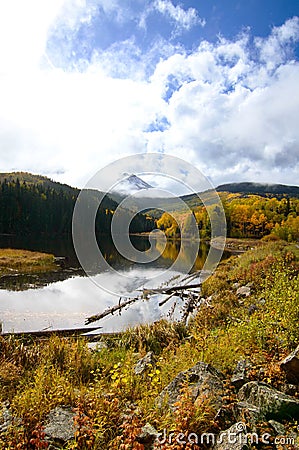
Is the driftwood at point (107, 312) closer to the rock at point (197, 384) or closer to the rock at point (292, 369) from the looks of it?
the rock at point (197, 384)

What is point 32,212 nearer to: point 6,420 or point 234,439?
point 6,420

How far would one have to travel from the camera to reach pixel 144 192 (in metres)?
11.3

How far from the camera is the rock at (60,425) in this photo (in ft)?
12.2

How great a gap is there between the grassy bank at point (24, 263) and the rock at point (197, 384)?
2663 cm

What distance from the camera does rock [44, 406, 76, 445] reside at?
12.2 ft

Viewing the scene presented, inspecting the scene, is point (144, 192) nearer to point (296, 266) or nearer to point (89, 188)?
point (89, 188)

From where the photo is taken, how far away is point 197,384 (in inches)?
173

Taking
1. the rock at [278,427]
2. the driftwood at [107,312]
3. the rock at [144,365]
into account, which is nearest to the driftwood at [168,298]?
the driftwood at [107,312]

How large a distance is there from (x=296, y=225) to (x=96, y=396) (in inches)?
2608

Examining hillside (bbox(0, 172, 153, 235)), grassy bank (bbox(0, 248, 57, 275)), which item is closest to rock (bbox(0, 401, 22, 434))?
grassy bank (bbox(0, 248, 57, 275))

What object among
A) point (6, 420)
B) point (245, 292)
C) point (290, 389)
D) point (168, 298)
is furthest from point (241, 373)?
point (168, 298)

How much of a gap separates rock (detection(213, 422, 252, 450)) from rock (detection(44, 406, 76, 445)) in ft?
5.59

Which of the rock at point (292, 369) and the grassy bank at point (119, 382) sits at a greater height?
A: the rock at point (292, 369)

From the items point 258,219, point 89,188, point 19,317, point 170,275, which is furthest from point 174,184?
point 258,219
